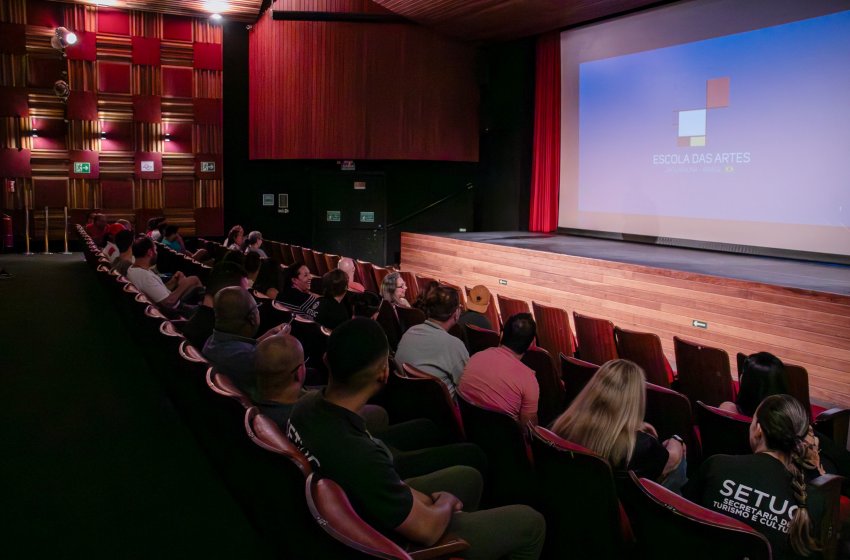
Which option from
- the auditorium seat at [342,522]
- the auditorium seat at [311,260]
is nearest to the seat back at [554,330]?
the auditorium seat at [342,522]

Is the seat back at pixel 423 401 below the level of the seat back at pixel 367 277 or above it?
below

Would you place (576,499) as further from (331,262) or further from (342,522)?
(331,262)

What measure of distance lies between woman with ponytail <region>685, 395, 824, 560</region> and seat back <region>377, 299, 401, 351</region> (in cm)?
314

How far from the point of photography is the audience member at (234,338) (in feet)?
11.4

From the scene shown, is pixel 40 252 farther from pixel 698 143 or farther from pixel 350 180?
pixel 698 143

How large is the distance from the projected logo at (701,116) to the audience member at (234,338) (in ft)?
22.9

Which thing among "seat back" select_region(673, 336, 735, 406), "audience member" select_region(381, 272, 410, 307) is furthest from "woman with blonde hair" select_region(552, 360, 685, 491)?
"audience member" select_region(381, 272, 410, 307)

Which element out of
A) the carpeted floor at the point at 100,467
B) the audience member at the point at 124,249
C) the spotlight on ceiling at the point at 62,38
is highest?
the spotlight on ceiling at the point at 62,38

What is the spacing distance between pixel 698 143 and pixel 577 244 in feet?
6.20

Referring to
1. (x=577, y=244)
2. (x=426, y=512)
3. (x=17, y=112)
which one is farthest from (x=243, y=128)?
(x=426, y=512)

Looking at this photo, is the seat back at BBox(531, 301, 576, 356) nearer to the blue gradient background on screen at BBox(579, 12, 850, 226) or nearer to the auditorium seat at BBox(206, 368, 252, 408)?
the auditorium seat at BBox(206, 368, 252, 408)

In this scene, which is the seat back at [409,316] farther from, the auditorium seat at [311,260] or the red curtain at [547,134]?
the red curtain at [547,134]

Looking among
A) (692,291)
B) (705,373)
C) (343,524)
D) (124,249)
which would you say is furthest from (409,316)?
(124,249)

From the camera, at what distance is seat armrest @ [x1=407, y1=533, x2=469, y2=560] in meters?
2.00
